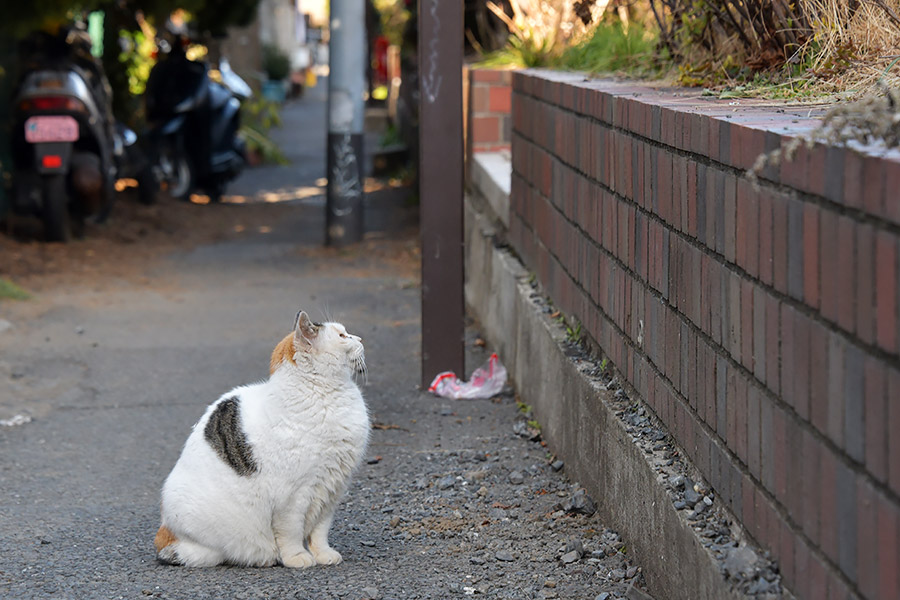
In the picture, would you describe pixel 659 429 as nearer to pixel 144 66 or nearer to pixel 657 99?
pixel 657 99

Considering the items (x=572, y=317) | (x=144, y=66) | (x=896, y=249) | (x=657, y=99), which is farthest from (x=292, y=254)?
(x=144, y=66)

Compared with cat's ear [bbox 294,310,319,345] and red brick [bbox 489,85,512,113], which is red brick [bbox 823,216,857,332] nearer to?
cat's ear [bbox 294,310,319,345]

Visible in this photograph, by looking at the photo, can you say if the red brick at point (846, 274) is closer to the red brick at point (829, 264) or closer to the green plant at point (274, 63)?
the red brick at point (829, 264)

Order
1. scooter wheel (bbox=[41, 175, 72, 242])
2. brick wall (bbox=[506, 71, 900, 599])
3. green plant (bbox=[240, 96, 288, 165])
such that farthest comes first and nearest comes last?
1. green plant (bbox=[240, 96, 288, 165])
2. scooter wheel (bbox=[41, 175, 72, 242])
3. brick wall (bbox=[506, 71, 900, 599])

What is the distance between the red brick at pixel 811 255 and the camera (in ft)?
7.13

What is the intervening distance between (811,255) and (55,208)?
8385mm

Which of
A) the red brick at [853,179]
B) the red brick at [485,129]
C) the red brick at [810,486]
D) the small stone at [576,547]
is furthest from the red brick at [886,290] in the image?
the red brick at [485,129]

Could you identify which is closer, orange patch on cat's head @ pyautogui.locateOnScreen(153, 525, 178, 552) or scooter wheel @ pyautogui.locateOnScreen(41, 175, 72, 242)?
orange patch on cat's head @ pyautogui.locateOnScreen(153, 525, 178, 552)

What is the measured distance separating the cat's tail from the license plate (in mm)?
6360

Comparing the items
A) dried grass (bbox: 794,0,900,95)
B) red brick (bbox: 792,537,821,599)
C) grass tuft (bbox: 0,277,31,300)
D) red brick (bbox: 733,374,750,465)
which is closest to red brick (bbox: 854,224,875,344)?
red brick (bbox: 792,537,821,599)

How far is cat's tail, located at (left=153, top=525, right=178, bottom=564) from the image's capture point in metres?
3.60

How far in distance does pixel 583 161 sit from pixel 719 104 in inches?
47.4

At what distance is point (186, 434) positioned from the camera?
530 cm

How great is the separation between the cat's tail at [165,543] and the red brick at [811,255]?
7.34 feet
